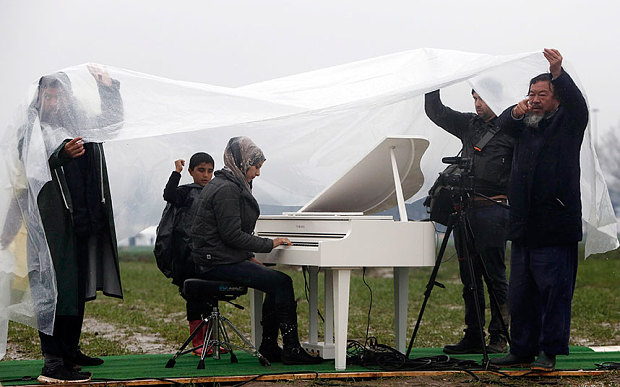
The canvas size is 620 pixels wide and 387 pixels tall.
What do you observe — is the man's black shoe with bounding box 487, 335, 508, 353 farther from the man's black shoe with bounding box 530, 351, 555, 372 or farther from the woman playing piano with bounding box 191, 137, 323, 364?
the woman playing piano with bounding box 191, 137, 323, 364

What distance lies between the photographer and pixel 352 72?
20.2ft

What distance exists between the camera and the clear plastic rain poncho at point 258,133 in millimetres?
5004

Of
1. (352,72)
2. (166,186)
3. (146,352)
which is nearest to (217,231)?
(166,186)

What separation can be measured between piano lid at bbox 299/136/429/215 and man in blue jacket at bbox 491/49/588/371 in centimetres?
71

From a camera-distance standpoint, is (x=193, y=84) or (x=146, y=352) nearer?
(x=193, y=84)

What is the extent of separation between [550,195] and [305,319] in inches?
195

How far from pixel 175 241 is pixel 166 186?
401 mm

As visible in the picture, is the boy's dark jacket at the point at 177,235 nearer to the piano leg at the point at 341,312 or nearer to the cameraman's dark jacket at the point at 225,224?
the cameraman's dark jacket at the point at 225,224

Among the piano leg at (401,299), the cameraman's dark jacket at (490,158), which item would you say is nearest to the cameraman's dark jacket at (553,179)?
the cameraman's dark jacket at (490,158)

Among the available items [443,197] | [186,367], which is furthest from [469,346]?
[186,367]

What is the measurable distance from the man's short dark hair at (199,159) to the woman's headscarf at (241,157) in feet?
1.78

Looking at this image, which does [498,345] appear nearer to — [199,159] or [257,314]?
[257,314]

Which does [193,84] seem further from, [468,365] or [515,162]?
[468,365]

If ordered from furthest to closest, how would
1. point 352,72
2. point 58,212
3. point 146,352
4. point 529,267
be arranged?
point 146,352 < point 352,72 < point 529,267 < point 58,212
